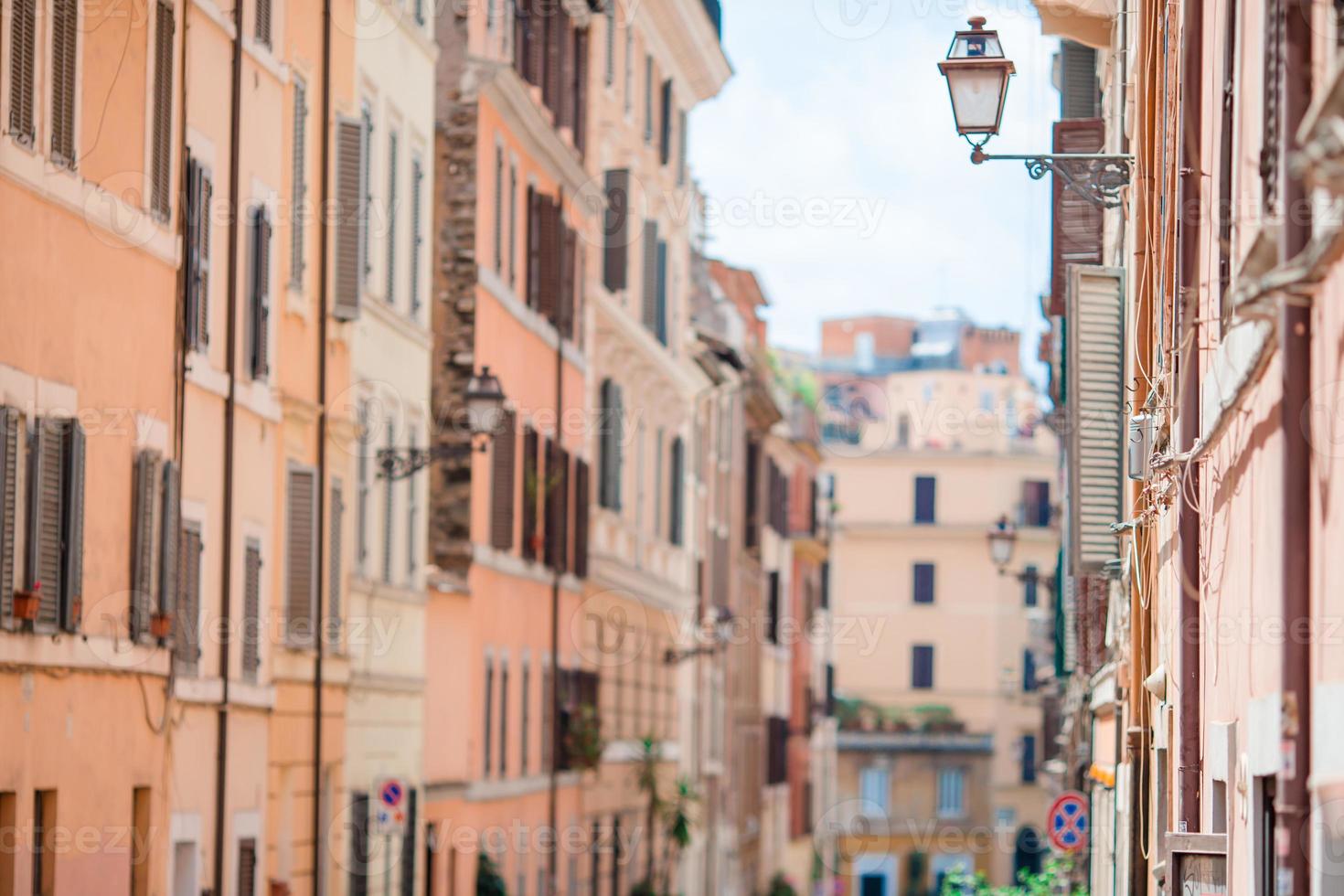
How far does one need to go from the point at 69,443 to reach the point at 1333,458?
35.2 ft

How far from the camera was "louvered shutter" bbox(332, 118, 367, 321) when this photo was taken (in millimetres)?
23672

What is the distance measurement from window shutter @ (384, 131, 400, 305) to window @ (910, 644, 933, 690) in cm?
6221

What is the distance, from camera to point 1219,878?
10.7 metres

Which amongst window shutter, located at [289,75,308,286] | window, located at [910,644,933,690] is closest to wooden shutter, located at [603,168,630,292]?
window shutter, located at [289,75,308,286]

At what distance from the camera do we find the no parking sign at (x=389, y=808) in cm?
2375

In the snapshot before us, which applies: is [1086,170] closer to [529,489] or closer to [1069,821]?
[1069,821]

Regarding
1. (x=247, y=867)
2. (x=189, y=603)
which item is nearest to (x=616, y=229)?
(x=247, y=867)

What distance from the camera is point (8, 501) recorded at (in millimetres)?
15375

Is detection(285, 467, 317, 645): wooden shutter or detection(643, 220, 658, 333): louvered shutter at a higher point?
detection(643, 220, 658, 333): louvered shutter

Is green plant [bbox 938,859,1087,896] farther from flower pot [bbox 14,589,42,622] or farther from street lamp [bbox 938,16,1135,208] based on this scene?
street lamp [bbox 938,16,1135,208]

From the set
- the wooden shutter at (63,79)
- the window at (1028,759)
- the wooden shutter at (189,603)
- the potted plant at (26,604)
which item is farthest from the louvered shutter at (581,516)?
the window at (1028,759)

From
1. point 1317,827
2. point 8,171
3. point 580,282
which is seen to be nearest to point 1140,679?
point 8,171

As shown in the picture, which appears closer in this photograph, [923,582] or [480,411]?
[480,411]

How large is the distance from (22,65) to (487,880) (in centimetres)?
1556
